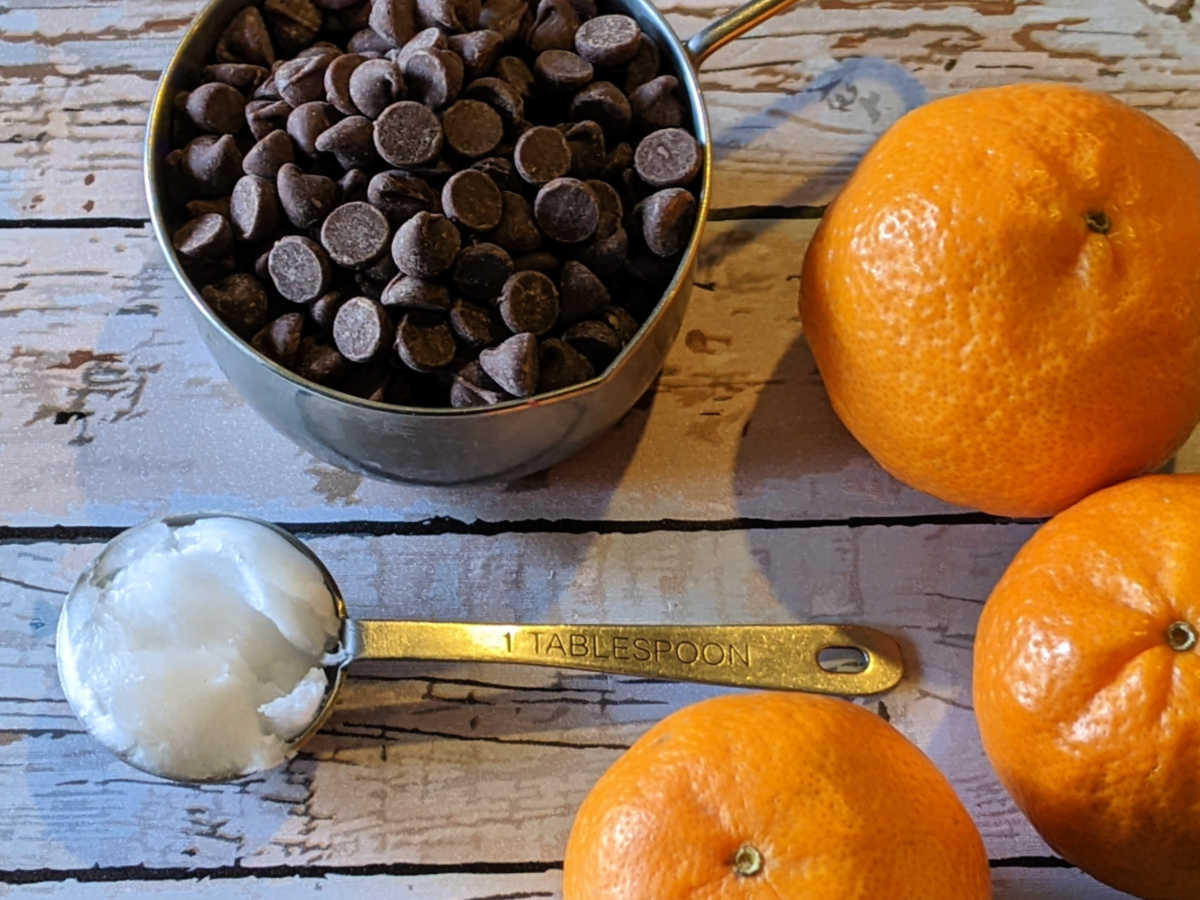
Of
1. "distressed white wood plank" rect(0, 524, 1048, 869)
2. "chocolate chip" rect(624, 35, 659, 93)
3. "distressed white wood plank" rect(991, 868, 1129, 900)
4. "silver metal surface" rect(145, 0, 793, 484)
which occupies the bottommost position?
"distressed white wood plank" rect(991, 868, 1129, 900)

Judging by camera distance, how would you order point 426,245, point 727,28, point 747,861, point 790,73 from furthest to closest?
point 790,73, point 727,28, point 426,245, point 747,861

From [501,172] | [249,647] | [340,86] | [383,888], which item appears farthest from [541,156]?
[383,888]

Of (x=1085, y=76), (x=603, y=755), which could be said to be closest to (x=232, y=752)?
(x=603, y=755)

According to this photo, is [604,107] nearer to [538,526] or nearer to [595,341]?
[595,341]

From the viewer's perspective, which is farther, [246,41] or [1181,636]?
[246,41]

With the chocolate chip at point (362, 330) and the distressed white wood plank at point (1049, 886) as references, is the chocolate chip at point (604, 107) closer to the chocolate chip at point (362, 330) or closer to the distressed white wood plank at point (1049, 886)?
the chocolate chip at point (362, 330)

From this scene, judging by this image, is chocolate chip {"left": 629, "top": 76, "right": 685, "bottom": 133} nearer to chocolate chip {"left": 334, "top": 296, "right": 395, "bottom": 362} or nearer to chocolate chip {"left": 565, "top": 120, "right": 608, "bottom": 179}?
chocolate chip {"left": 565, "top": 120, "right": 608, "bottom": 179}

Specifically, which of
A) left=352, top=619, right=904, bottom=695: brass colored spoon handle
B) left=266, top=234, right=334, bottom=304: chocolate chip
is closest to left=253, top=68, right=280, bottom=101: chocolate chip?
left=266, top=234, right=334, bottom=304: chocolate chip
